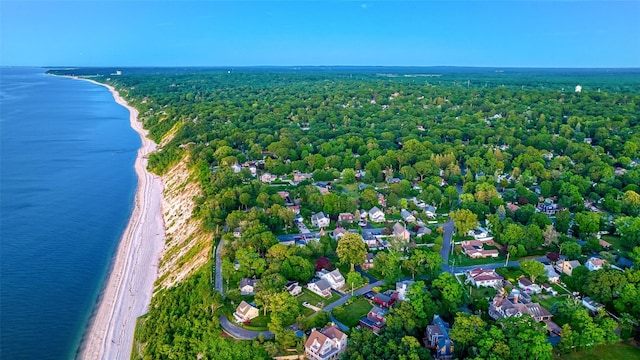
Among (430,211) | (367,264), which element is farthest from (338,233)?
(430,211)

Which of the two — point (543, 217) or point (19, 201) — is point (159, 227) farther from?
point (543, 217)

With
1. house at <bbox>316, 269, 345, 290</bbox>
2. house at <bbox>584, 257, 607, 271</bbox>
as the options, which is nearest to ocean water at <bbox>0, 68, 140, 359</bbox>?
house at <bbox>316, 269, 345, 290</bbox>

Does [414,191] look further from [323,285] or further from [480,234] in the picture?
[323,285]

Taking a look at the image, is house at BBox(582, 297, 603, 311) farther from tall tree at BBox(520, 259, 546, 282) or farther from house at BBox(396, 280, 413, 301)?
house at BBox(396, 280, 413, 301)

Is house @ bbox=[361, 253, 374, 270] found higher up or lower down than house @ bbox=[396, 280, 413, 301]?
lower down

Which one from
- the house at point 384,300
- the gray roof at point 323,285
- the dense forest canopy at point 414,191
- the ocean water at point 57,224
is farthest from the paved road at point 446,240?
the ocean water at point 57,224

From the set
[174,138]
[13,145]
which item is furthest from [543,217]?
[13,145]
